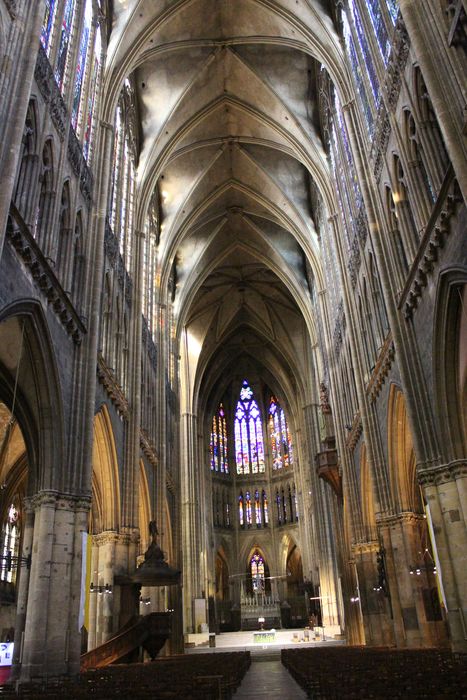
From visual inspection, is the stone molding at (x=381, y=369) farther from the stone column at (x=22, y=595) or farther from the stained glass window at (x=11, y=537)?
the stained glass window at (x=11, y=537)

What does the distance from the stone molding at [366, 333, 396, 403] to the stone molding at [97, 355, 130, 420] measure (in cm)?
893

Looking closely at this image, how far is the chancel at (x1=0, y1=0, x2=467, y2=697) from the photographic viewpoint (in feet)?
44.5

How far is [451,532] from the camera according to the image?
1381 cm

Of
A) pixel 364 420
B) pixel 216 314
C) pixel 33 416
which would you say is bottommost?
pixel 33 416

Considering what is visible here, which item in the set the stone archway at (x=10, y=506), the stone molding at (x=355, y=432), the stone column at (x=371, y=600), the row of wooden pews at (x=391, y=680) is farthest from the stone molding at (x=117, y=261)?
the row of wooden pews at (x=391, y=680)

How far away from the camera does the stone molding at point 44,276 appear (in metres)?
12.5

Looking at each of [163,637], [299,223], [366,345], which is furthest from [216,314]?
[163,637]

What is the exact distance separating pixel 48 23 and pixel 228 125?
1648 centimetres

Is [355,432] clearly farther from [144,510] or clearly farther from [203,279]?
[203,279]

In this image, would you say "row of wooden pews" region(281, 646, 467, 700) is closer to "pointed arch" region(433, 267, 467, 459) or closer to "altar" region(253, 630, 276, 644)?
"pointed arch" region(433, 267, 467, 459)

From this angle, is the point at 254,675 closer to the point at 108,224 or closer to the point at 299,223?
the point at 108,224

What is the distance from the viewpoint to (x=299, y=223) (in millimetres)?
34812

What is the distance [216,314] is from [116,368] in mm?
25226

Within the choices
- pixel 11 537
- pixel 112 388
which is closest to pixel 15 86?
pixel 112 388
